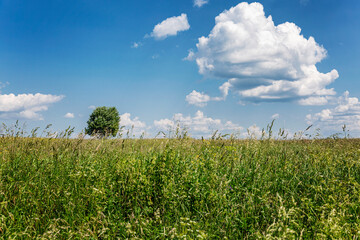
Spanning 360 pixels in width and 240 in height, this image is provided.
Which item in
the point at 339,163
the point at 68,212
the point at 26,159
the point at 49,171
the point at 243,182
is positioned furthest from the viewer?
the point at 339,163

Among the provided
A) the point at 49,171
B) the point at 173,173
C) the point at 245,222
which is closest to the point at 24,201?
the point at 49,171

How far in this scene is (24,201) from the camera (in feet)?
13.3

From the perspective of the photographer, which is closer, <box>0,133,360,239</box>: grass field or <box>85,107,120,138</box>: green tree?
<box>0,133,360,239</box>: grass field

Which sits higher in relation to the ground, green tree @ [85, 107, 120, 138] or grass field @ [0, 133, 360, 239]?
green tree @ [85, 107, 120, 138]

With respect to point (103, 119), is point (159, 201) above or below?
below

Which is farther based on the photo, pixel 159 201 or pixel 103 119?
pixel 103 119

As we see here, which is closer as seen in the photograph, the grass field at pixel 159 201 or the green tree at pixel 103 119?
the grass field at pixel 159 201

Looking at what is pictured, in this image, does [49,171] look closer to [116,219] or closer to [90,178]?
[90,178]

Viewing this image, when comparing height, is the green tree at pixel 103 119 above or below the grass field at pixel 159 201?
above

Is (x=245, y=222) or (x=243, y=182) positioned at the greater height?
(x=243, y=182)

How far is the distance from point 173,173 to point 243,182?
4.08 feet

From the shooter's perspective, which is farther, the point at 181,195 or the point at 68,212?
the point at 181,195

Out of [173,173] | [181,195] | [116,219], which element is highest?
[173,173]

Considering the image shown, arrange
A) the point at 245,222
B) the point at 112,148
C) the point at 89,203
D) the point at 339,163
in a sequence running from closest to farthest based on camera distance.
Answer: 1. the point at 245,222
2. the point at 89,203
3. the point at 339,163
4. the point at 112,148
